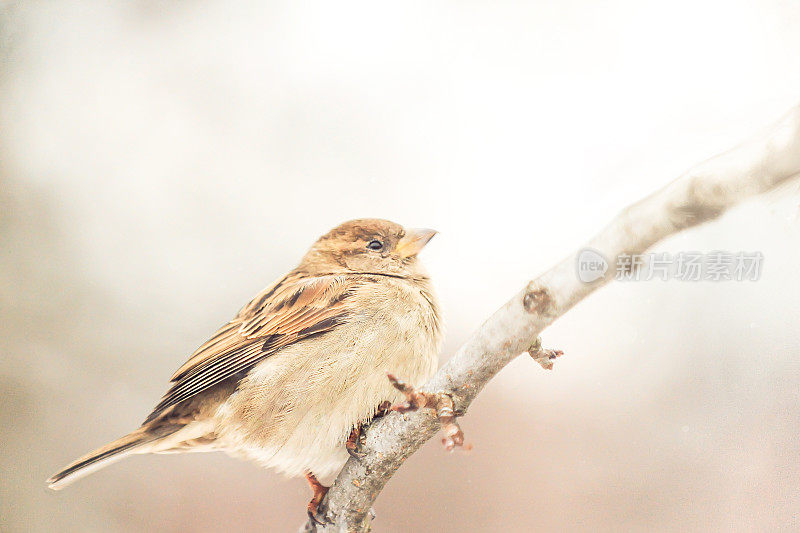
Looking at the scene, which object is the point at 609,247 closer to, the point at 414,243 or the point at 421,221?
the point at 414,243

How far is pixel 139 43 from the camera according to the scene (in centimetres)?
176

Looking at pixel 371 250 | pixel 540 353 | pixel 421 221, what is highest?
pixel 421 221

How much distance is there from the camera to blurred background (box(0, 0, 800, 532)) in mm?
1427

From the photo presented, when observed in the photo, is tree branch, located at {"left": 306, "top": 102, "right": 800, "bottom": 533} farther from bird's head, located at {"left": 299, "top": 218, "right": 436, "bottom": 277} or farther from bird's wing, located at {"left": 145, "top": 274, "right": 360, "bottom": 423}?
bird's head, located at {"left": 299, "top": 218, "right": 436, "bottom": 277}

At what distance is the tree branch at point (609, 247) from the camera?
85 cm

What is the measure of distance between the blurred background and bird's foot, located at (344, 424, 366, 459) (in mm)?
459

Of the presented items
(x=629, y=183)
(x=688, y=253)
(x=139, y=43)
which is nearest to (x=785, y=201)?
(x=688, y=253)

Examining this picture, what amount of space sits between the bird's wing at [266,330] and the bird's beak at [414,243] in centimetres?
14

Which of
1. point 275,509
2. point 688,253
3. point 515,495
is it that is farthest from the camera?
point 275,509

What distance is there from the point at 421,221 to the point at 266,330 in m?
0.57

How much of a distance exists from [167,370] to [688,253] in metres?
1.38

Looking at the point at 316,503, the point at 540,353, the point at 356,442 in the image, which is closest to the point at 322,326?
the point at 356,442

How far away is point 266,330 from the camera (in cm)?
125

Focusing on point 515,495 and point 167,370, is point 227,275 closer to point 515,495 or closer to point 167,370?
point 167,370
